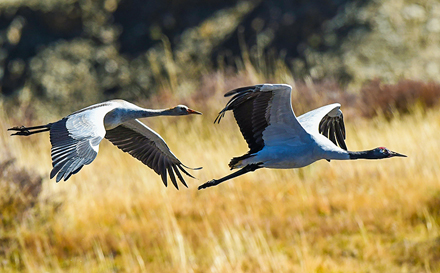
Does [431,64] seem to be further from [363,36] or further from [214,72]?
[214,72]

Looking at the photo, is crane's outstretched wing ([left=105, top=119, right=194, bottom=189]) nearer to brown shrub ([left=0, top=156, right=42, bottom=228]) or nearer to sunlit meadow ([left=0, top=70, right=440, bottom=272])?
sunlit meadow ([left=0, top=70, right=440, bottom=272])

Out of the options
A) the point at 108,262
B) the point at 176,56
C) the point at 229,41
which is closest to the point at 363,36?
the point at 229,41

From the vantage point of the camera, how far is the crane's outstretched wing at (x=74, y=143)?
11.1 ft

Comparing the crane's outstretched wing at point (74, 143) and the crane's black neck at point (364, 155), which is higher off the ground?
the crane's outstretched wing at point (74, 143)

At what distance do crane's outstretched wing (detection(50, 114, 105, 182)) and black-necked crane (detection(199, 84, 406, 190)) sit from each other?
2.58 feet

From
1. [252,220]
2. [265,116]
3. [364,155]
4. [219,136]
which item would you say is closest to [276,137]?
[265,116]

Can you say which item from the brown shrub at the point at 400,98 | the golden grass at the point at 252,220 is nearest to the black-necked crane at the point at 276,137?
the golden grass at the point at 252,220

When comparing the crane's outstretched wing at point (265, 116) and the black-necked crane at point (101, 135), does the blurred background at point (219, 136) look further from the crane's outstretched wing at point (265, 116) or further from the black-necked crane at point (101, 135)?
the crane's outstretched wing at point (265, 116)

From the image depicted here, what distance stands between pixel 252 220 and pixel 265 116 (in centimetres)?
317

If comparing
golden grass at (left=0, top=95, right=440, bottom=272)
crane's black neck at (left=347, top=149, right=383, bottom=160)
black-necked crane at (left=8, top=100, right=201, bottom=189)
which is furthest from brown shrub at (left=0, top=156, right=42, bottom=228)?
crane's black neck at (left=347, top=149, right=383, bottom=160)

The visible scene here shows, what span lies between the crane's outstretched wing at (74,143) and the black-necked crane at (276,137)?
787mm

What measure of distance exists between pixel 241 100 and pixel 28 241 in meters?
4.21

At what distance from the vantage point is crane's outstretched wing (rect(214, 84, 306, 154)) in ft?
12.5

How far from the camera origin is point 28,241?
7039 millimetres
